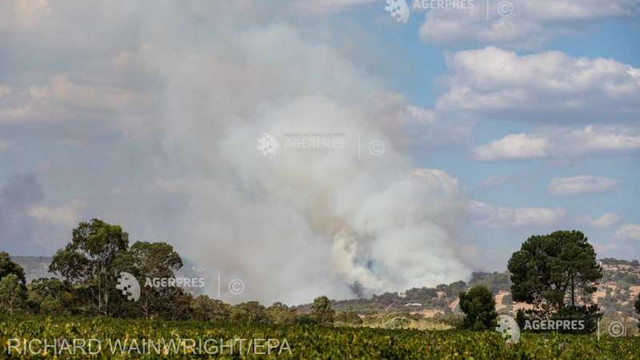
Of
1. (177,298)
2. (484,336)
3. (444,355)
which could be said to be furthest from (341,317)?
(444,355)

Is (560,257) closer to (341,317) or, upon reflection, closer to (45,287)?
(341,317)

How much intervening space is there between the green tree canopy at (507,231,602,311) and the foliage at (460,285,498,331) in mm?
9302

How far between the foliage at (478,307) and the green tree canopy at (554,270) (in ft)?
30.5

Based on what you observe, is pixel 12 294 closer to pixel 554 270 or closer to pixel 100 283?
pixel 100 283

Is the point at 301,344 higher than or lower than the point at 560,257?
lower

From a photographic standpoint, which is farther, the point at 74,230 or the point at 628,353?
the point at 74,230

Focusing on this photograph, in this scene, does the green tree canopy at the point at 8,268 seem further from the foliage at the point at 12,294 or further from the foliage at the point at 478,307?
the foliage at the point at 478,307

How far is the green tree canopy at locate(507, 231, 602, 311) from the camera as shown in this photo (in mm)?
85688

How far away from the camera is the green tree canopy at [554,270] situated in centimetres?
8569

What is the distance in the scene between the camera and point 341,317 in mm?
92625

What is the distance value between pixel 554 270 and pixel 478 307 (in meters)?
12.3

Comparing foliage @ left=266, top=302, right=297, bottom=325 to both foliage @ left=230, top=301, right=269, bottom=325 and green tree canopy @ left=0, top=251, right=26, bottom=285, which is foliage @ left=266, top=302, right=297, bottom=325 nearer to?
foliage @ left=230, top=301, right=269, bottom=325

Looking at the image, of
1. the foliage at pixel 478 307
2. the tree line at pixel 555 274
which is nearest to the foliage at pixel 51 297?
the foliage at pixel 478 307

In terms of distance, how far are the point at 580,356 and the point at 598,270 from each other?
59076mm
